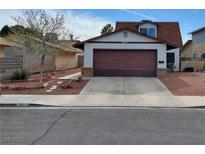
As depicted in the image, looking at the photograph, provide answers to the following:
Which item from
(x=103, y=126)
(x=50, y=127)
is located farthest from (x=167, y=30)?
(x=50, y=127)

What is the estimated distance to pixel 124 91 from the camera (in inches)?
635

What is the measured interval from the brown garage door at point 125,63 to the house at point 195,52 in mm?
10848

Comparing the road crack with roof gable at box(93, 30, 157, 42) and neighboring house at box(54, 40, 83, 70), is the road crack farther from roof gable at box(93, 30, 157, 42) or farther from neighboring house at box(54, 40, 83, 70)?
neighboring house at box(54, 40, 83, 70)

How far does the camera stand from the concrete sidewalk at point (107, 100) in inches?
486

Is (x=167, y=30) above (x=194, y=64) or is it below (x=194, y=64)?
above

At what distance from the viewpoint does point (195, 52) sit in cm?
4044

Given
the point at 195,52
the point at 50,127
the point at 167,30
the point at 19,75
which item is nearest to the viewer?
the point at 50,127

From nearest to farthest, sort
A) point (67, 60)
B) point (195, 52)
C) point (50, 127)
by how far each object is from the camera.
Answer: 1. point (50, 127)
2. point (67, 60)
3. point (195, 52)

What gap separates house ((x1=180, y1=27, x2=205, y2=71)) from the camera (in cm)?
3453

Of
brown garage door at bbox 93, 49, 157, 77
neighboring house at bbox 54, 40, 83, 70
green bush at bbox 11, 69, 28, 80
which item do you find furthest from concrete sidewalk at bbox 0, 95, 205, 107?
neighboring house at bbox 54, 40, 83, 70

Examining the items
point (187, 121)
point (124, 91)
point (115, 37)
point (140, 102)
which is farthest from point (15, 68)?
point (187, 121)

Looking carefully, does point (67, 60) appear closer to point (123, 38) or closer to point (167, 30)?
point (167, 30)

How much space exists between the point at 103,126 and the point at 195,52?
113 feet

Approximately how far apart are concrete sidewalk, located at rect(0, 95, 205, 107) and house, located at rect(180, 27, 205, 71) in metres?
21.1
